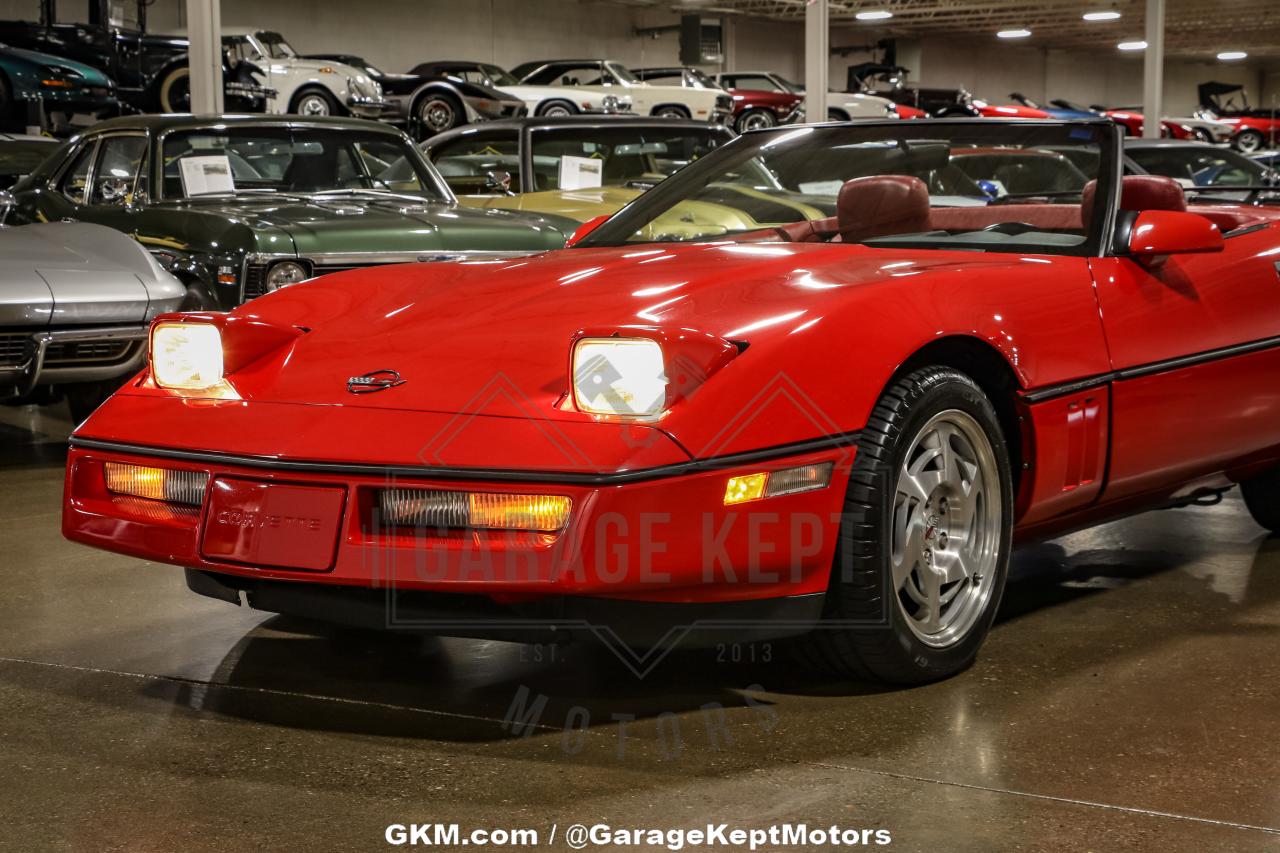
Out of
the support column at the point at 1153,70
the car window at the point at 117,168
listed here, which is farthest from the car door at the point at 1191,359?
the support column at the point at 1153,70

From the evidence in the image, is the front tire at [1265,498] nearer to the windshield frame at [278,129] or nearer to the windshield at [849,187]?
the windshield at [849,187]

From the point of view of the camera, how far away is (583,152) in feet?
30.6

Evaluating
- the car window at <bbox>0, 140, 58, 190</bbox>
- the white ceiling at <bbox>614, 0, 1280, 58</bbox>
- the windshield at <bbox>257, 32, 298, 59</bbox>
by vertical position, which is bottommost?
the car window at <bbox>0, 140, 58, 190</bbox>

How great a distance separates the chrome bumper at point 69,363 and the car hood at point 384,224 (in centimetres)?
74

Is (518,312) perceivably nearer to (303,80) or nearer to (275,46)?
(303,80)

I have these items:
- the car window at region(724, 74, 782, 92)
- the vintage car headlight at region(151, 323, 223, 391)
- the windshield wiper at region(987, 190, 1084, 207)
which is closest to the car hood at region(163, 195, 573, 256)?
the windshield wiper at region(987, 190, 1084, 207)

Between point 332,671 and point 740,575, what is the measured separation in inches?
38.1

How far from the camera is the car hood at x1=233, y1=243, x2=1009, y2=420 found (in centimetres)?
263

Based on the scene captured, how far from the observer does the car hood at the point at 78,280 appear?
5398 mm

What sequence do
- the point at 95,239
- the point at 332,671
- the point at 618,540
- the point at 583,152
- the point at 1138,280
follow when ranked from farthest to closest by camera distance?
the point at 583,152
the point at 95,239
the point at 1138,280
the point at 332,671
the point at 618,540

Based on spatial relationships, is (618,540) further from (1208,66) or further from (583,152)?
(1208,66)

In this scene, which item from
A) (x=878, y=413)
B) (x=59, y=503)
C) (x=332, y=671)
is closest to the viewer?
(x=878, y=413)

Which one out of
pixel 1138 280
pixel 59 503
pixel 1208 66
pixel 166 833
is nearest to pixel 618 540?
pixel 166 833

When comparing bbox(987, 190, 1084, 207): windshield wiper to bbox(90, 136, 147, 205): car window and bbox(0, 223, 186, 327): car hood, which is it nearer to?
bbox(0, 223, 186, 327): car hood
